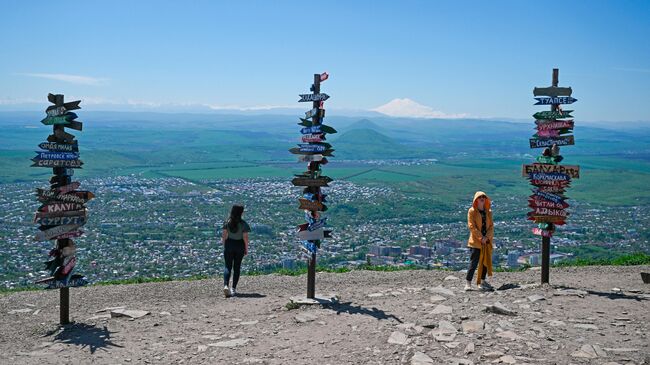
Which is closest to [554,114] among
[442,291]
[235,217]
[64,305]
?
[442,291]

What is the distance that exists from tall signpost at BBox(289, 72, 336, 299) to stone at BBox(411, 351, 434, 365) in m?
3.43

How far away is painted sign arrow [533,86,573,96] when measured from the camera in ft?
36.7

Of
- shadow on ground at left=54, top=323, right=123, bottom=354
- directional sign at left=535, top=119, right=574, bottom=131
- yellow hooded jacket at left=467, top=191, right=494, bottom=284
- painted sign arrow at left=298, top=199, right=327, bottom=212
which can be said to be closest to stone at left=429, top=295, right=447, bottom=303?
yellow hooded jacket at left=467, top=191, right=494, bottom=284

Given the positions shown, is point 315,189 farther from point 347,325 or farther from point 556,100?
point 556,100

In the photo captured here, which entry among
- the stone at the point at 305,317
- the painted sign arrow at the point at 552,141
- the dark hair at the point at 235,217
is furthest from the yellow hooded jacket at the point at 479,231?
the dark hair at the point at 235,217

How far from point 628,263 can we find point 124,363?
39.2 ft

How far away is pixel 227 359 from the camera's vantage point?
793 centimetres

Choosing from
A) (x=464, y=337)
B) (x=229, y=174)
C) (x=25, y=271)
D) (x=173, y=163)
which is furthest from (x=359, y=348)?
(x=173, y=163)

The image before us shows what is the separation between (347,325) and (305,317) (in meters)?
0.86

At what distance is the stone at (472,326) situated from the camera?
846 centimetres

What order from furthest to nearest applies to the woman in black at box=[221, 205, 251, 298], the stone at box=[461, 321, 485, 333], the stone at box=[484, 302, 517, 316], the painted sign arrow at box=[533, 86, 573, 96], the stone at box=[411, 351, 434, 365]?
the woman in black at box=[221, 205, 251, 298] → the painted sign arrow at box=[533, 86, 573, 96] → the stone at box=[484, 302, 517, 316] → the stone at box=[461, 321, 485, 333] → the stone at box=[411, 351, 434, 365]

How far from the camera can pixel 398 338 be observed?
328 inches

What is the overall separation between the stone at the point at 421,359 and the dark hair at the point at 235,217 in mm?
4833

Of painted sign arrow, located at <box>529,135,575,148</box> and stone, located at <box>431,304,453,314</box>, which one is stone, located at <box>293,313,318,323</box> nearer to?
stone, located at <box>431,304,453,314</box>
